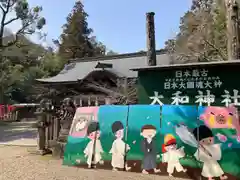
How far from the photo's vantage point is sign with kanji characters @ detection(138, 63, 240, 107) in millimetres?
5816

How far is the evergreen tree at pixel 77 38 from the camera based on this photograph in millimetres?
34250

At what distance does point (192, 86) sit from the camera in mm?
6219

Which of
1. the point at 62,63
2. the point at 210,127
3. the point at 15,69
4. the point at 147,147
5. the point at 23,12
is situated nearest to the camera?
the point at 210,127

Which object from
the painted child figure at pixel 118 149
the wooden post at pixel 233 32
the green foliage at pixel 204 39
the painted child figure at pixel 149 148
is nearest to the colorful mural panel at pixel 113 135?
the painted child figure at pixel 118 149

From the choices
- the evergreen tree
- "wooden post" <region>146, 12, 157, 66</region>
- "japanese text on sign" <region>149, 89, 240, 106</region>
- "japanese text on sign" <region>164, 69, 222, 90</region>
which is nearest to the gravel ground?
"japanese text on sign" <region>149, 89, 240, 106</region>

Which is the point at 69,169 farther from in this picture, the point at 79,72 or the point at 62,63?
the point at 62,63

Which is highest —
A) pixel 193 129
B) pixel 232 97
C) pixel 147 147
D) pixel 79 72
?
pixel 79 72

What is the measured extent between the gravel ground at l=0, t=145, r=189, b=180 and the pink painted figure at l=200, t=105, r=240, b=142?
4.35 ft

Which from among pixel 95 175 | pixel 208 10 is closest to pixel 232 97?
pixel 95 175

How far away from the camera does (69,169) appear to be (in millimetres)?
6090

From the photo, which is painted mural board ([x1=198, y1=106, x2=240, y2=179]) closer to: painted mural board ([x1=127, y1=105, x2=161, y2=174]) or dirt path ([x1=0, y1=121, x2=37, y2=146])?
painted mural board ([x1=127, y1=105, x2=161, y2=174])

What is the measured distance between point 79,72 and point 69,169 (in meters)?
15.0

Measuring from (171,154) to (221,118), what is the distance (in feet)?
3.87

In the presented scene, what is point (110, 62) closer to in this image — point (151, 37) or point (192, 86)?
point (151, 37)
